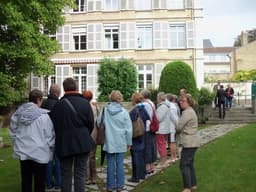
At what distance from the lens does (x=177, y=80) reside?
26.3m

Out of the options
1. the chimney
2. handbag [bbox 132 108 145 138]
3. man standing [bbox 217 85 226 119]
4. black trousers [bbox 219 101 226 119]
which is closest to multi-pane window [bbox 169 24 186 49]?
black trousers [bbox 219 101 226 119]

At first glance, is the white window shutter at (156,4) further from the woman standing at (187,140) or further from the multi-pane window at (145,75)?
the woman standing at (187,140)

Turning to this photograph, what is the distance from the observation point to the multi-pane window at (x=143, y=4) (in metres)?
37.9

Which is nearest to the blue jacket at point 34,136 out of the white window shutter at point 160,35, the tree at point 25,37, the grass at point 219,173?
the grass at point 219,173

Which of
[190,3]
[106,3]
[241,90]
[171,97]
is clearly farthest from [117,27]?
[171,97]

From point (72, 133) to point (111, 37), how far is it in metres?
31.6

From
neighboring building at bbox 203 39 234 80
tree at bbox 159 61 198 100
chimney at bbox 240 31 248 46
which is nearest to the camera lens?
tree at bbox 159 61 198 100

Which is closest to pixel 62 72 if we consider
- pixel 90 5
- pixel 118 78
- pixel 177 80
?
pixel 90 5

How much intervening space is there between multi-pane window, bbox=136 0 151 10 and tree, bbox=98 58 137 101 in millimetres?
5515

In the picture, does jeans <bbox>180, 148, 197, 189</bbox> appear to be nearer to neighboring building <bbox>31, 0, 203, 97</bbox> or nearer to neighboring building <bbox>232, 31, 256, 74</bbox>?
neighboring building <bbox>31, 0, 203, 97</bbox>

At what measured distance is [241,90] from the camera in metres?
37.5

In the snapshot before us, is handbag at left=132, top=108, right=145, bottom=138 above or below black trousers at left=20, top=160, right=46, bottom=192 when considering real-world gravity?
above

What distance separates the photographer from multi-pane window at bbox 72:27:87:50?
1521 inches

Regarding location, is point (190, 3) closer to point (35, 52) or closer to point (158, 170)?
point (35, 52)
